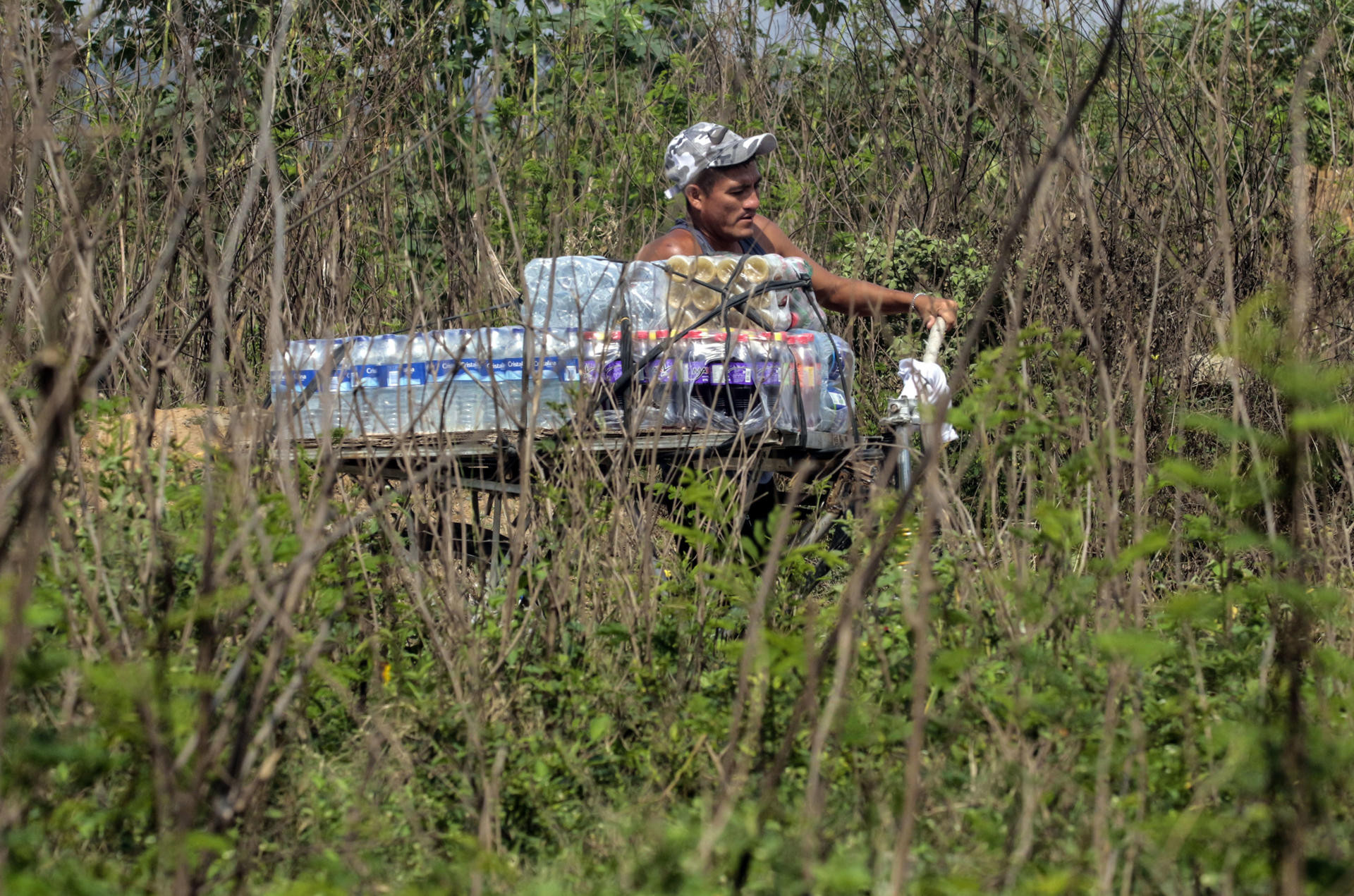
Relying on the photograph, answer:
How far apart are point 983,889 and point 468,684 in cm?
114

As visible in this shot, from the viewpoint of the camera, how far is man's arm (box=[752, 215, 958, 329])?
3937 millimetres

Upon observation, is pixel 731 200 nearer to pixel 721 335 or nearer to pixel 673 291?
pixel 673 291

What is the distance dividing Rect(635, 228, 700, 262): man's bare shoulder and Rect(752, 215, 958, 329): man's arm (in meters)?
0.03

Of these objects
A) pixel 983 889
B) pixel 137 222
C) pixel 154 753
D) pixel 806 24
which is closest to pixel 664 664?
pixel 983 889

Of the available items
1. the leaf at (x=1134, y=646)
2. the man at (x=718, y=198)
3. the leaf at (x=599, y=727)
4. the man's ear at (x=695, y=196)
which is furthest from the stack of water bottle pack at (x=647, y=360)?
the leaf at (x=1134, y=646)

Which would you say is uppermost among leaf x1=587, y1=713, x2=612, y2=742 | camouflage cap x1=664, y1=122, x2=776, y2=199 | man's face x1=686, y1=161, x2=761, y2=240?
camouflage cap x1=664, y1=122, x2=776, y2=199

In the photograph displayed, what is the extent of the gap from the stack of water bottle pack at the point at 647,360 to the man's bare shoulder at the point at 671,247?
0.47m

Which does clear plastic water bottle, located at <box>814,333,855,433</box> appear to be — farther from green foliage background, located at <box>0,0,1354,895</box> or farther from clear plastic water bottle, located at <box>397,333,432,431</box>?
clear plastic water bottle, located at <box>397,333,432,431</box>

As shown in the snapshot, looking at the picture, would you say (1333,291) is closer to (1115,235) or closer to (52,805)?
(1115,235)

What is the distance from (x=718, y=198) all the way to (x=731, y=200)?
41mm

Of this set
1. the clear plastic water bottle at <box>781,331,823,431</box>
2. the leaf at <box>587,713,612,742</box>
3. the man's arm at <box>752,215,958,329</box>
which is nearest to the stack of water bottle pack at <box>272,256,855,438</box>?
the clear plastic water bottle at <box>781,331,823,431</box>

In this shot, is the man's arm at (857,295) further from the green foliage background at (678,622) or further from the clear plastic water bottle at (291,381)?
the clear plastic water bottle at (291,381)

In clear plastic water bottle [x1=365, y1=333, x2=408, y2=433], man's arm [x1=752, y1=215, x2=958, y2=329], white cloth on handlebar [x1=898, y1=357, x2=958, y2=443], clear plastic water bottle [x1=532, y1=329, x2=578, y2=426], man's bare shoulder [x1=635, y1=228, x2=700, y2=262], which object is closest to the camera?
clear plastic water bottle [x1=532, y1=329, x2=578, y2=426]

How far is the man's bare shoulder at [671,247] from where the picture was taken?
13.8 ft
